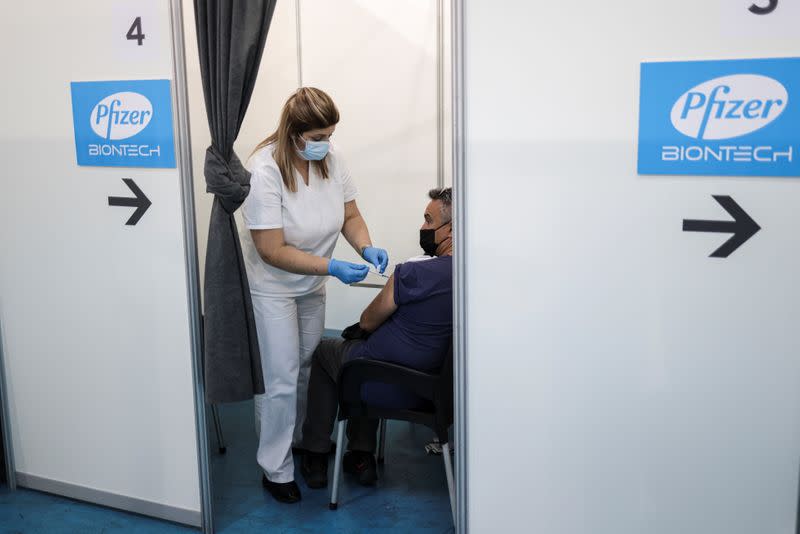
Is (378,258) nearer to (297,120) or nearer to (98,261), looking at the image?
(297,120)

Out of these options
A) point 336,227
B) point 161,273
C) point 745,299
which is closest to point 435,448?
point 336,227

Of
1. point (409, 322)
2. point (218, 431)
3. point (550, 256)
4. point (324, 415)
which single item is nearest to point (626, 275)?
point (550, 256)

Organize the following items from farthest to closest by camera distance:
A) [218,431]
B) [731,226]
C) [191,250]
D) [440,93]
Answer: [440,93]
[218,431]
[191,250]
[731,226]

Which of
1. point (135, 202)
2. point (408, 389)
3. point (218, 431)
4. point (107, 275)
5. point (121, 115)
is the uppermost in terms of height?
point (121, 115)

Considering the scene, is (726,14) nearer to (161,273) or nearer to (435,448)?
(161,273)

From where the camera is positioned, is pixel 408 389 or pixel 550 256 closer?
pixel 550 256

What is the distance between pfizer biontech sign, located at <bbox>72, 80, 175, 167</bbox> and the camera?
232 cm

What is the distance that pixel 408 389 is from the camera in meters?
2.43

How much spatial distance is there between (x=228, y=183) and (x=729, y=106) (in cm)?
135

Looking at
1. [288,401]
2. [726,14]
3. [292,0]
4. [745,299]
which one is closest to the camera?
[726,14]

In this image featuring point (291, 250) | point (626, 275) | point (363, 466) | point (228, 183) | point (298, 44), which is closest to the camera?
point (626, 275)

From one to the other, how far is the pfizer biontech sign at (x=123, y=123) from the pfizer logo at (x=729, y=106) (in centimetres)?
145

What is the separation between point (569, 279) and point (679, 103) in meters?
0.49

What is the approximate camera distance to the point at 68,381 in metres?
2.70
